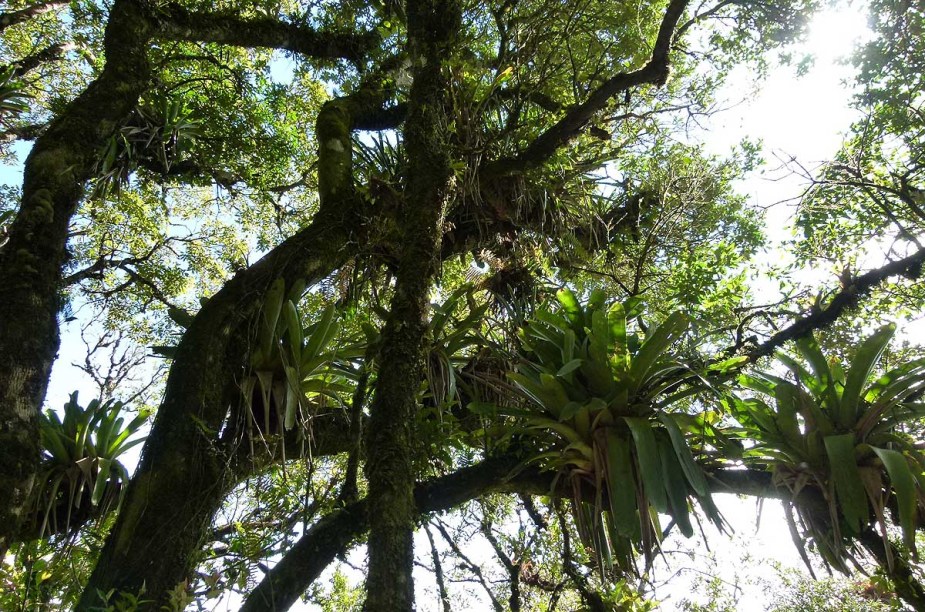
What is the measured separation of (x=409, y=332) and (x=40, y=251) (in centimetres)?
195

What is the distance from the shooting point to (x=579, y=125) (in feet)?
11.6

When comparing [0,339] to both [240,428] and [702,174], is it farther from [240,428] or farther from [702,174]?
[702,174]

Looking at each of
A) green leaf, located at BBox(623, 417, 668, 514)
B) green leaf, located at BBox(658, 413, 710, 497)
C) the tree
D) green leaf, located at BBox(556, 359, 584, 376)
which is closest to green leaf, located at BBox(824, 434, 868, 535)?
the tree

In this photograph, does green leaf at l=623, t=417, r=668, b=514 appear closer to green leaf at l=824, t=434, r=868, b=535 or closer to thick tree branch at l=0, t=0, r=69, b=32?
green leaf at l=824, t=434, r=868, b=535

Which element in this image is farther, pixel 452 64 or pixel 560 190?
pixel 560 190

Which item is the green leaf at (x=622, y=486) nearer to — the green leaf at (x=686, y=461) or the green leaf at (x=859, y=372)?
the green leaf at (x=686, y=461)

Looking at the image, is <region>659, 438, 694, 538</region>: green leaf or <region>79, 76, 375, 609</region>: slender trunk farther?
<region>659, 438, 694, 538</region>: green leaf

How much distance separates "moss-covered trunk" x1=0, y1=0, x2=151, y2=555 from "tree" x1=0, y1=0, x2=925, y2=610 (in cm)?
1

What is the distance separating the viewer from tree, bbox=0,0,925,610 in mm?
2428

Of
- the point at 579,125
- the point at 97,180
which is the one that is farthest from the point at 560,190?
the point at 97,180

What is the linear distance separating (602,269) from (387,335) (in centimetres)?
329

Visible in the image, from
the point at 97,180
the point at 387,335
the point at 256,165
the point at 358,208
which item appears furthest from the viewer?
the point at 256,165

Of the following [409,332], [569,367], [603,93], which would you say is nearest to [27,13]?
[603,93]

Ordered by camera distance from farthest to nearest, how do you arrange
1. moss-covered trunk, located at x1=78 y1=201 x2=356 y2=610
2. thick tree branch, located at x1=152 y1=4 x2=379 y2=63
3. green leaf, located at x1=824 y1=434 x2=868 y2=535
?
thick tree branch, located at x1=152 y1=4 x2=379 y2=63 < green leaf, located at x1=824 y1=434 x2=868 y2=535 < moss-covered trunk, located at x1=78 y1=201 x2=356 y2=610
